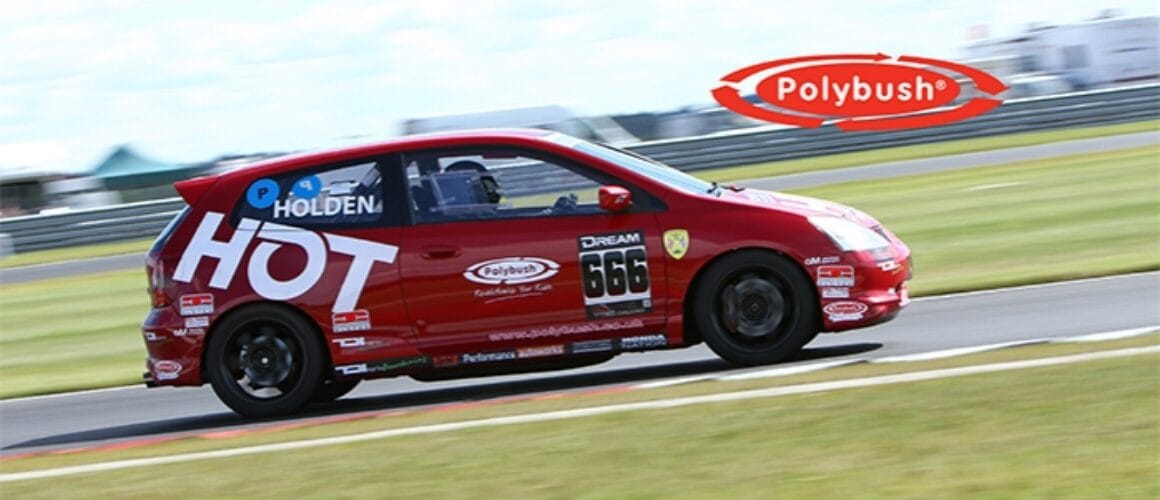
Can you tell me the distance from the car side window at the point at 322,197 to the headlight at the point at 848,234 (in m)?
2.32

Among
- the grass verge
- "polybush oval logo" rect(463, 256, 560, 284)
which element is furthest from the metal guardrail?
"polybush oval logo" rect(463, 256, 560, 284)

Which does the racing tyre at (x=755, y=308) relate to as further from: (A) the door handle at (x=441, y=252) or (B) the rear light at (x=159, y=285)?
(B) the rear light at (x=159, y=285)

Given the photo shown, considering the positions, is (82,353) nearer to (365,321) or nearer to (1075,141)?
(365,321)

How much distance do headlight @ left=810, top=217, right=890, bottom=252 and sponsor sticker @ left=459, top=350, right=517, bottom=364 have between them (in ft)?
5.83

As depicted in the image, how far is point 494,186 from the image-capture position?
9250 mm

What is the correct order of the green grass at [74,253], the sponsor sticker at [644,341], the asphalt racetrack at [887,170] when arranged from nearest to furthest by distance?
the sponsor sticker at [644,341] < the asphalt racetrack at [887,170] < the green grass at [74,253]

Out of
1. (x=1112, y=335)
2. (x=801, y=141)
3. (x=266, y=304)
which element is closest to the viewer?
(x=1112, y=335)

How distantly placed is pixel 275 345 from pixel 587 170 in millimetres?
1984

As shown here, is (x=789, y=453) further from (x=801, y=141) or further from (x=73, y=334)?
(x=801, y=141)

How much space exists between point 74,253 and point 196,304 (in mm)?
22077

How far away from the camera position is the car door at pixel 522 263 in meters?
9.05

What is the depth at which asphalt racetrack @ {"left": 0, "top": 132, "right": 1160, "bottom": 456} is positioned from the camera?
Result: 9.48 m

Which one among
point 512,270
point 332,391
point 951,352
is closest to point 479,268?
point 512,270

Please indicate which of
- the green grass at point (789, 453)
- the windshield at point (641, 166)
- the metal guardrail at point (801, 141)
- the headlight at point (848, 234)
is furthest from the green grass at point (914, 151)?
the green grass at point (789, 453)
